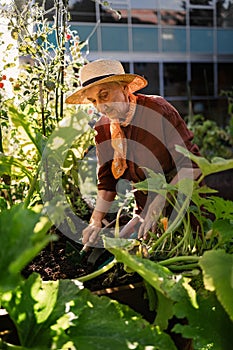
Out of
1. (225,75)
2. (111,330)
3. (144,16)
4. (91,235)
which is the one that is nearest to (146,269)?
(111,330)

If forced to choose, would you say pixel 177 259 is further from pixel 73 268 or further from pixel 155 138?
pixel 155 138

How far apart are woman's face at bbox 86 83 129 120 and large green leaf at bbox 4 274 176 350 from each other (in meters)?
0.47

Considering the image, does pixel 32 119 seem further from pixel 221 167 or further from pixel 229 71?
pixel 229 71

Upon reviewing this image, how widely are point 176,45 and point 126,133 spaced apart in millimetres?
7211

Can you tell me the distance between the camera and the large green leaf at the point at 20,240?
378 mm

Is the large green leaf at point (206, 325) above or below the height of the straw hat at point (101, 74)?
below

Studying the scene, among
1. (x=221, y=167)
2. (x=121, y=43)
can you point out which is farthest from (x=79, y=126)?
(x=121, y=43)

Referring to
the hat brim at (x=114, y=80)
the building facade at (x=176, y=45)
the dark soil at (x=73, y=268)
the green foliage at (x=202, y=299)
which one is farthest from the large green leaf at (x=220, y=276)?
the building facade at (x=176, y=45)

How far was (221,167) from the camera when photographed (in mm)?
558

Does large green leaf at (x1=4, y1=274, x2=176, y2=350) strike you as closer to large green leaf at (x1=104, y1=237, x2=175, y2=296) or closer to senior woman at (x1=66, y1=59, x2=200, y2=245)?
large green leaf at (x1=104, y1=237, x2=175, y2=296)

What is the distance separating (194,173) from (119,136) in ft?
0.80

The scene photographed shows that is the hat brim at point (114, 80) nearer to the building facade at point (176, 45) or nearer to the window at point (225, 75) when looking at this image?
the building facade at point (176, 45)

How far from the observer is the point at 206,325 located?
53 cm

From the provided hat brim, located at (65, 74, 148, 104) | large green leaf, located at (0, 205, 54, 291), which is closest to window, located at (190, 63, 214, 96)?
hat brim, located at (65, 74, 148, 104)
